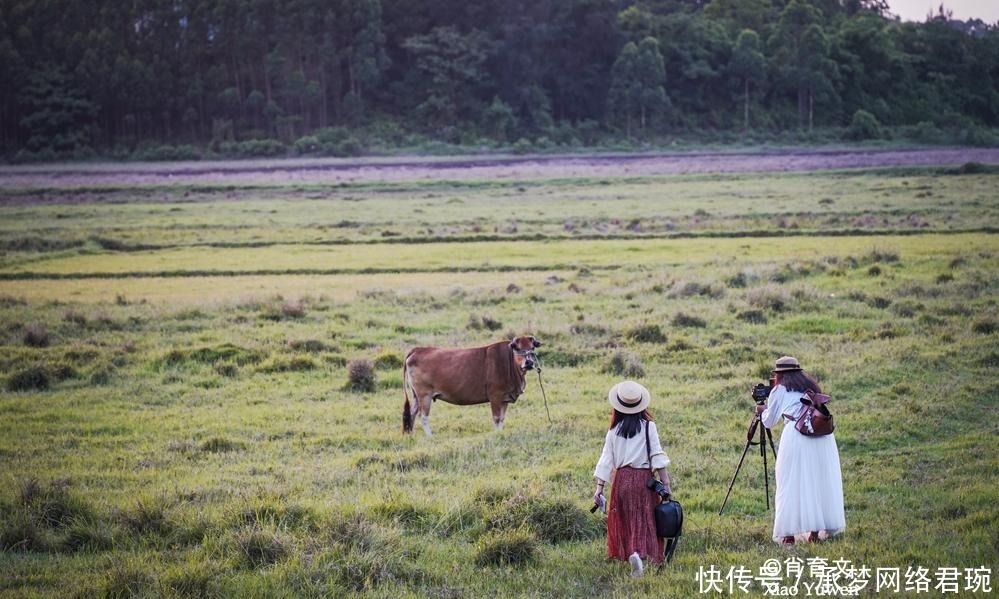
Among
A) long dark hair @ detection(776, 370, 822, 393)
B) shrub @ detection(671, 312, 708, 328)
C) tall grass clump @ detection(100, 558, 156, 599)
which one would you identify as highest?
long dark hair @ detection(776, 370, 822, 393)

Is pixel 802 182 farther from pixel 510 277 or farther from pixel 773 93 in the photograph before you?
pixel 773 93

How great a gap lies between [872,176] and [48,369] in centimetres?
Result: 5119

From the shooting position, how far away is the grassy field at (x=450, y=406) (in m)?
9.07

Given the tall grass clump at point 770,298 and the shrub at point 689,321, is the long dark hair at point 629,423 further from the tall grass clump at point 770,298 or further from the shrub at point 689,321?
the tall grass clump at point 770,298

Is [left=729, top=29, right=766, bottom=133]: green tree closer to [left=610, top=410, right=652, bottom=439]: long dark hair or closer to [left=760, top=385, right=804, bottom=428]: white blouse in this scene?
[left=760, top=385, right=804, bottom=428]: white blouse

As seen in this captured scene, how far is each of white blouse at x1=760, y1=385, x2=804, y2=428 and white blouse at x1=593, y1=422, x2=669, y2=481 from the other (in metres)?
1.49

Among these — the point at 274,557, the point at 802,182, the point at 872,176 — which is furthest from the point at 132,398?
the point at 872,176

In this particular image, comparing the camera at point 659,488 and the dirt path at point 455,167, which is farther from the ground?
the dirt path at point 455,167

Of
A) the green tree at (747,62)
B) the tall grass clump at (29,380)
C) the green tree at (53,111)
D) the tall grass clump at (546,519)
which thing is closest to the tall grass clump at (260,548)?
the tall grass clump at (546,519)

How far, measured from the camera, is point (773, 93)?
98.5 metres

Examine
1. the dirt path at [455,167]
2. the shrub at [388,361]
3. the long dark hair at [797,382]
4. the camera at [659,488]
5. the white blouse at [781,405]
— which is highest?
the dirt path at [455,167]

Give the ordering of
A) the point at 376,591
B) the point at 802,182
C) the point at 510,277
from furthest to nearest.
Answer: the point at 802,182, the point at 510,277, the point at 376,591

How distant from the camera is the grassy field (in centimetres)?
907

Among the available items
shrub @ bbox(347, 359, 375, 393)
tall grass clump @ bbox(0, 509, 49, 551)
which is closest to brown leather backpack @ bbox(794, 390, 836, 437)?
tall grass clump @ bbox(0, 509, 49, 551)
